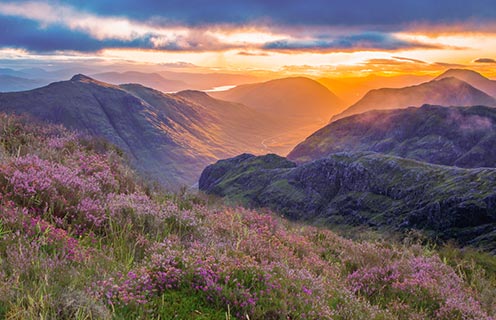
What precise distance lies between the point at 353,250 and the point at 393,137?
7595 inches

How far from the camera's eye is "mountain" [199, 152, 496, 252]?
53.5 m

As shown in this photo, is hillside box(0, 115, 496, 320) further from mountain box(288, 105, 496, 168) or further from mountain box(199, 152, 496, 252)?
mountain box(288, 105, 496, 168)

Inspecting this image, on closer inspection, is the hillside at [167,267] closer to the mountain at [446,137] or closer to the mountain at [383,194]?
the mountain at [383,194]

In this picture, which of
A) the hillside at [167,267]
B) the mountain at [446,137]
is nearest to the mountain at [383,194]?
the hillside at [167,267]

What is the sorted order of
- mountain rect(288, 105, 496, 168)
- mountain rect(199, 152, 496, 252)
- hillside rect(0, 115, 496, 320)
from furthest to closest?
mountain rect(288, 105, 496, 168) → mountain rect(199, 152, 496, 252) → hillside rect(0, 115, 496, 320)

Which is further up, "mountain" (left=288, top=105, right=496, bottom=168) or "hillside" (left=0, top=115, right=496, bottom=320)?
"hillside" (left=0, top=115, right=496, bottom=320)

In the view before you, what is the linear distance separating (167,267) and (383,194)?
263 feet

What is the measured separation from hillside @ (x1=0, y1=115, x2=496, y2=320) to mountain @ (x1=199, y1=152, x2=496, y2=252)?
23.6 meters

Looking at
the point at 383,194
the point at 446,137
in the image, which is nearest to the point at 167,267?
the point at 383,194

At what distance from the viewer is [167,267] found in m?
5.01

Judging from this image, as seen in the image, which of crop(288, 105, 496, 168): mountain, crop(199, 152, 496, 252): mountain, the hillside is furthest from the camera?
crop(288, 105, 496, 168): mountain

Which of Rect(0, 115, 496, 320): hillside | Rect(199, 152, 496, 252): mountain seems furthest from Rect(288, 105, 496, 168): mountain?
Rect(0, 115, 496, 320): hillside

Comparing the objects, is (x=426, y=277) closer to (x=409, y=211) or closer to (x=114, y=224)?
(x=114, y=224)

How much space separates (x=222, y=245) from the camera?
6473 millimetres
